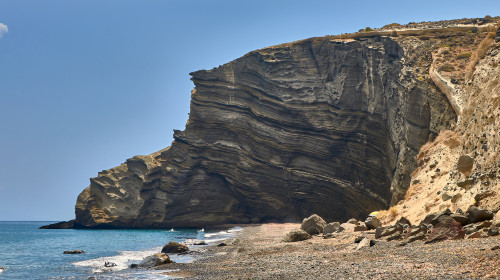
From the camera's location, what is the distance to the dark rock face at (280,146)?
5869 centimetres

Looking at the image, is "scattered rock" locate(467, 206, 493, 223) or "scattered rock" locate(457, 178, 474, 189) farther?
"scattered rock" locate(457, 178, 474, 189)

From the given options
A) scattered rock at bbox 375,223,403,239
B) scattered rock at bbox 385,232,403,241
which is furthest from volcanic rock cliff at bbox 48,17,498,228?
scattered rock at bbox 385,232,403,241

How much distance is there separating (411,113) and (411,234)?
29.6 m

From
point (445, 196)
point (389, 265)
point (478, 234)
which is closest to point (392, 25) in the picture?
point (445, 196)

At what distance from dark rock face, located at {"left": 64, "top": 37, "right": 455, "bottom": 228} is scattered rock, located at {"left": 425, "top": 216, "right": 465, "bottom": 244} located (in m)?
30.3

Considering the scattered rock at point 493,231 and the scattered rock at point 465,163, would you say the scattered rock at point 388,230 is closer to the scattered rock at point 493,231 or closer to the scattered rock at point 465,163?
the scattered rock at point 493,231

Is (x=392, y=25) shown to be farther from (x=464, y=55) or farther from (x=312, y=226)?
(x=312, y=226)

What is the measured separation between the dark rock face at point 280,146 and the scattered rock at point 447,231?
30253 mm

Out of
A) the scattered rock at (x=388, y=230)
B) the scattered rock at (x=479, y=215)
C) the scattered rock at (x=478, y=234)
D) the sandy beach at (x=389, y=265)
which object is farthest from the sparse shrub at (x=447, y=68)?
the scattered rock at (x=478, y=234)

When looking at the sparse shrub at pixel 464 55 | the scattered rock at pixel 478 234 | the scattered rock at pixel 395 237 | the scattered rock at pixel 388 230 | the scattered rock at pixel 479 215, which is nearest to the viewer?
the scattered rock at pixel 478 234

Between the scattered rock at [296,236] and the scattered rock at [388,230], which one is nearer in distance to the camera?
the scattered rock at [388,230]

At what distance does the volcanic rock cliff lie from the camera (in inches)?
2114

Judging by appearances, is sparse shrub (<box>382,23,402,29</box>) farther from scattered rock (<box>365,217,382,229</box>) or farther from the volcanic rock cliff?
scattered rock (<box>365,217,382,229</box>)

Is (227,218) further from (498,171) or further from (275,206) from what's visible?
(498,171)
